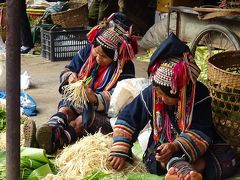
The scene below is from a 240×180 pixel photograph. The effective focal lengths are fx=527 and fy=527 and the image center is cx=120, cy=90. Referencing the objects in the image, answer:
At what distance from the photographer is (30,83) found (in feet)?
21.0

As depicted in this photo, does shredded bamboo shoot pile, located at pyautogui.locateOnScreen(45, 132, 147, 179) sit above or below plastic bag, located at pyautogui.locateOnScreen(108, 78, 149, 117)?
below

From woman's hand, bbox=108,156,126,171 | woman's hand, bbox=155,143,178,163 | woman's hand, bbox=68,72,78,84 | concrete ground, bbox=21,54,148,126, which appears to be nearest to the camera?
woman's hand, bbox=155,143,178,163

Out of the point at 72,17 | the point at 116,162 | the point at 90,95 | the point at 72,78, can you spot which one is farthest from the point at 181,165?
the point at 72,17

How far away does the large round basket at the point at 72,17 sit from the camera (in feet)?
27.8

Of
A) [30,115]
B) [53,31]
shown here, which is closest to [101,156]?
[30,115]

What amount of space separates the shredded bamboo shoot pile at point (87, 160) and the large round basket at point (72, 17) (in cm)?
494

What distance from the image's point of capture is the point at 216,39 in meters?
6.15

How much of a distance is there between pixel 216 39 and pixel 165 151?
10.2 ft

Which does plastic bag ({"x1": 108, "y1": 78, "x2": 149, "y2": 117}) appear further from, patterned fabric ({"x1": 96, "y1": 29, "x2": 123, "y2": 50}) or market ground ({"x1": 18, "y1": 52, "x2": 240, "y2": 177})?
market ground ({"x1": 18, "y1": 52, "x2": 240, "y2": 177})

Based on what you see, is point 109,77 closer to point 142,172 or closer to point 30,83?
point 142,172

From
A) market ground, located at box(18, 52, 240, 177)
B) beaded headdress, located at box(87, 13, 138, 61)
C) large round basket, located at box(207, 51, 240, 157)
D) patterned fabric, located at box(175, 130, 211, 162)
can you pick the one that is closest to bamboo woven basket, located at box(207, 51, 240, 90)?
large round basket, located at box(207, 51, 240, 157)

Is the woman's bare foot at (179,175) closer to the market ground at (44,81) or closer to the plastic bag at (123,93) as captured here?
the plastic bag at (123,93)

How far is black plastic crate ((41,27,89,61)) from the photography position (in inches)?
300

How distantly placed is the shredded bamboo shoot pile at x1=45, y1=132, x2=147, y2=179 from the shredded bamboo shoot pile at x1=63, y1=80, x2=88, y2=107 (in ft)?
1.35
